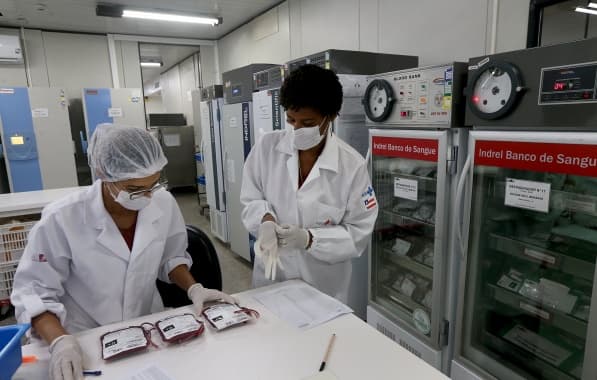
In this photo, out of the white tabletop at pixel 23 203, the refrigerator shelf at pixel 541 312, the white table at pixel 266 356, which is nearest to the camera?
the white table at pixel 266 356

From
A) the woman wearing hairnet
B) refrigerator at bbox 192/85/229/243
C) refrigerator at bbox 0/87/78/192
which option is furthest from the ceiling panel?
the woman wearing hairnet

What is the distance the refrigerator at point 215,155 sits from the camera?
14.7 ft

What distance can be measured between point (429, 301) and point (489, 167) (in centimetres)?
97

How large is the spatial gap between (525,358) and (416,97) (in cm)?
145

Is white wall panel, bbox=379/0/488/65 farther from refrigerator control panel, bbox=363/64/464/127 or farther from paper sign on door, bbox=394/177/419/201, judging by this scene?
paper sign on door, bbox=394/177/419/201

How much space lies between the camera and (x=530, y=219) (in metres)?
1.75

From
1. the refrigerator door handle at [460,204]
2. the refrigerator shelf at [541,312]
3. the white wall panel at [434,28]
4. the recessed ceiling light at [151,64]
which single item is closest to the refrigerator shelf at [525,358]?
the refrigerator shelf at [541,312]

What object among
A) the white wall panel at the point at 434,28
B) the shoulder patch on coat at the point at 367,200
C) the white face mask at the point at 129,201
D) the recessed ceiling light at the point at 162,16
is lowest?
the shoulder patch on coat at the point at 367,200

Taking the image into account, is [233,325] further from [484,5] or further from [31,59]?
[31,59]

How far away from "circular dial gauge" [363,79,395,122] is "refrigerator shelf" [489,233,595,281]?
91 centimetres

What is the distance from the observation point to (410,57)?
2.82 m

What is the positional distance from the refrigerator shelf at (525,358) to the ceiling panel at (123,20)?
4458mm

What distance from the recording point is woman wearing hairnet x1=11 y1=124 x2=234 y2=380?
127 cm

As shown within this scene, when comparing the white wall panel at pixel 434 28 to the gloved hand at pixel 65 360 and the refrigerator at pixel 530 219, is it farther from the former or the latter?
the gloved hand at pixel 65 360
